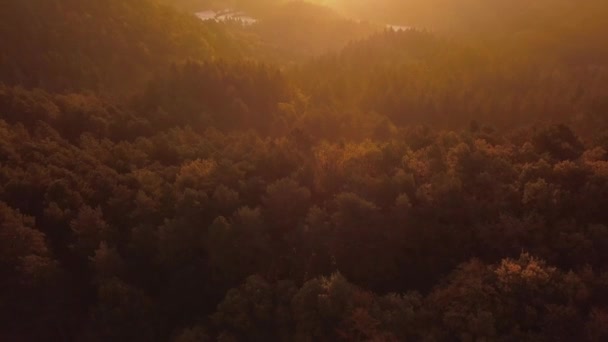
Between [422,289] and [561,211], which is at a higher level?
[561,211]

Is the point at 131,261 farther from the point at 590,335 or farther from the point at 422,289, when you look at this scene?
the point at 590,335

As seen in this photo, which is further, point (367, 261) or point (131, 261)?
point (131, 261)

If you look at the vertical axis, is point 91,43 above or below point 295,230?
above

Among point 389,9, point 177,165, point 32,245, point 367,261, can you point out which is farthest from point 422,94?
point 389,9

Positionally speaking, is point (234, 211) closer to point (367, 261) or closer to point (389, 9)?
point (367, 261)

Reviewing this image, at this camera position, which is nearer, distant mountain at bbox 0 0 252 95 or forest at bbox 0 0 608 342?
forest at bbox 0 0 608 342

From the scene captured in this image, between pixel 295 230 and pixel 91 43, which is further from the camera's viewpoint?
pixel 91 43

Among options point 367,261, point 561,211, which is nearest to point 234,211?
point 367,261

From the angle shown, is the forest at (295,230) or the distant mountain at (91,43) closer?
the forest at (295,230)

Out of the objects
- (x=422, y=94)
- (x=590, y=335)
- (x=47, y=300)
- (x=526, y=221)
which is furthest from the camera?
(x=422, y=94)

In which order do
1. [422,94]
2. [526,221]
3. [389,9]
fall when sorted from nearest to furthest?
[526,221] → [422,94] → [389,9]
